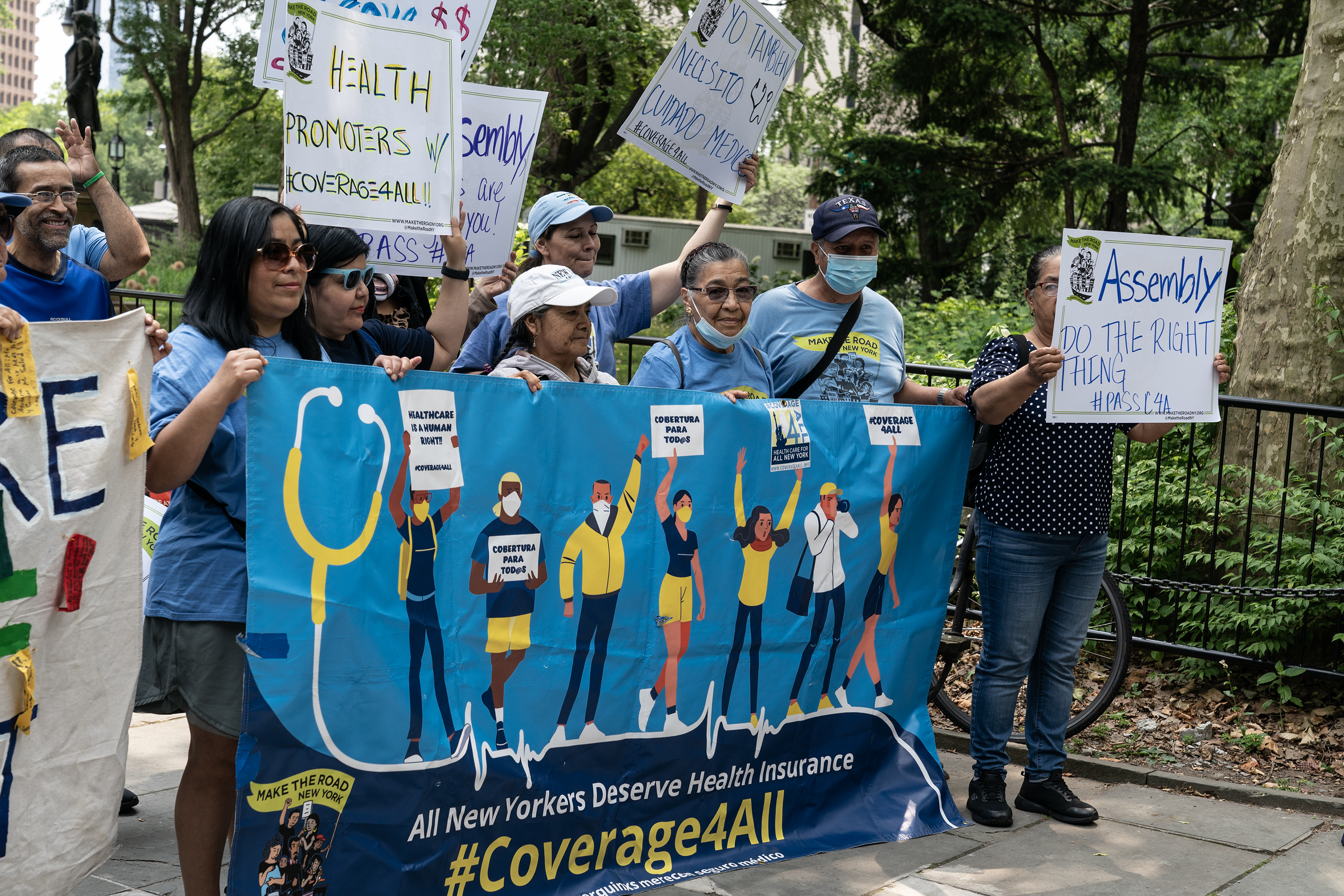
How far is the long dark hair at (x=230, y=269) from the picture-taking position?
9.93ft

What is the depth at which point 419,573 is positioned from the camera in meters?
3.30

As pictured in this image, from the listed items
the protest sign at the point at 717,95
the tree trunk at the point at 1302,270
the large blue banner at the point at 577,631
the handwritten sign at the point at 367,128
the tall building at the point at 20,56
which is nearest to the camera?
the large blue banner at the point at 577,631

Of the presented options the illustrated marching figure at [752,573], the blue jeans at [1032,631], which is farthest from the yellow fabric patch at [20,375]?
the blue jeans at [1032,631]

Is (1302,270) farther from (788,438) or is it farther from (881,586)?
(788,438)

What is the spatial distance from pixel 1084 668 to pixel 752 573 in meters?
2.96

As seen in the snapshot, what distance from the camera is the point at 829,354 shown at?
179 inches

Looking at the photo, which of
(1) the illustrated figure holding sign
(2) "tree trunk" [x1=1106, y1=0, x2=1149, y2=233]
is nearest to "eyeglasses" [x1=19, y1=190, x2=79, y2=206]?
(1) the illustrated figure holding sign

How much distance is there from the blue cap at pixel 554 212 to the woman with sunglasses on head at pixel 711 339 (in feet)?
1.97

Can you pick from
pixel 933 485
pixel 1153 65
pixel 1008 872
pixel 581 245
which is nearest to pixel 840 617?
pixel 933 485

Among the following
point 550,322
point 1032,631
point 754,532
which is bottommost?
point 1032,631

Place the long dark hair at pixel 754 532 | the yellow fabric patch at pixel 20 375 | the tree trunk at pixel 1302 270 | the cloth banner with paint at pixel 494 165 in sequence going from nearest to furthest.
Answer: the yellow fabric patch at pixel 20 375 < the long dark hair at pixel 754 532 < the cloth banner with paint at pixel 494 165 < the tree trunk at pixel 1302 270

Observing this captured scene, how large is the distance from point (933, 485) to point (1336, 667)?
2.83 meters

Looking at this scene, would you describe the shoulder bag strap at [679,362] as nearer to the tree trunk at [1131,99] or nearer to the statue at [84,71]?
the statue at [84,71]

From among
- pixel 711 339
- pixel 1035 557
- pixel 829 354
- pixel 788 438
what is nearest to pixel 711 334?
pixel 711 339
